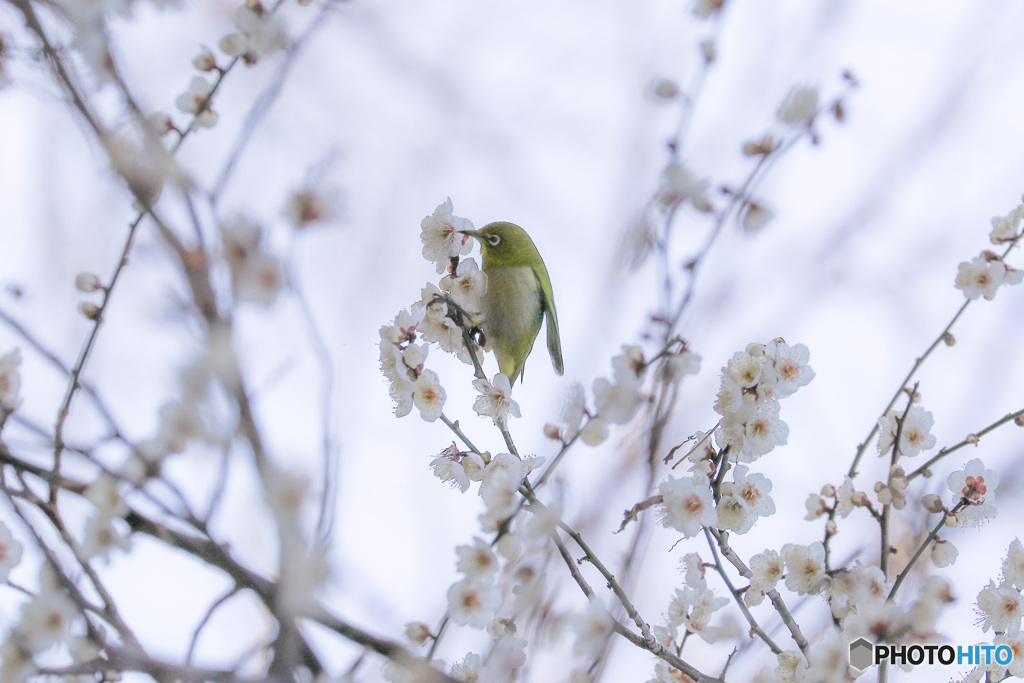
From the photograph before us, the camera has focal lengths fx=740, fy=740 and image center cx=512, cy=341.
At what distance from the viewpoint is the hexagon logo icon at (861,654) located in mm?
983

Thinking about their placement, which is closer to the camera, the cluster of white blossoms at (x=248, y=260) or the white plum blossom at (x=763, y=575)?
the cluster of white blossoms at (x=248, y=260)

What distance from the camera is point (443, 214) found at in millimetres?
1203

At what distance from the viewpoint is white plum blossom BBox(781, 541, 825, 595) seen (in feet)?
3.62

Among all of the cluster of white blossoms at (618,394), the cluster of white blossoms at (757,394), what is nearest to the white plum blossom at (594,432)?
the cluster of white blossoms at (618,394)

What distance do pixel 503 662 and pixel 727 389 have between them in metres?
0.49

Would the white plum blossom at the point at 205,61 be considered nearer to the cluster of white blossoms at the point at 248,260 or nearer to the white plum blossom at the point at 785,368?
the cluster of white blossoms at the point at 248,260

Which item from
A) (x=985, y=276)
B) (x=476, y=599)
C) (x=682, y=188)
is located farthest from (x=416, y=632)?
(x=985, y=276)

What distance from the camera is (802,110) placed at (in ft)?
4.30

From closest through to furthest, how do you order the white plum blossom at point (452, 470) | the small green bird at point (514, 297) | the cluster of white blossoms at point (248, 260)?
1. the cluster of white blossoms at point (248, 260)
2. the white plum blossom at point (452, 470)
3. the small green bird at point (514, 297)

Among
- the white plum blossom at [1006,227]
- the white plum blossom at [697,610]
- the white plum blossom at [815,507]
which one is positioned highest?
the white plum blossom at [1006,227]

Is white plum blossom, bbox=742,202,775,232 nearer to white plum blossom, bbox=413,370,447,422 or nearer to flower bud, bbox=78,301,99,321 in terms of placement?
white plum blossom, bbox=413,370,447,422

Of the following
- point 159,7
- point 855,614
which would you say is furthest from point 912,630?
point 159,7

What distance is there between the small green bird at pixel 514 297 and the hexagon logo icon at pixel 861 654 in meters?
0.88

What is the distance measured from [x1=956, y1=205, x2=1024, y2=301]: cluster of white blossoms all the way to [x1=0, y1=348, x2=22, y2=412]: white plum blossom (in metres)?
1.49
